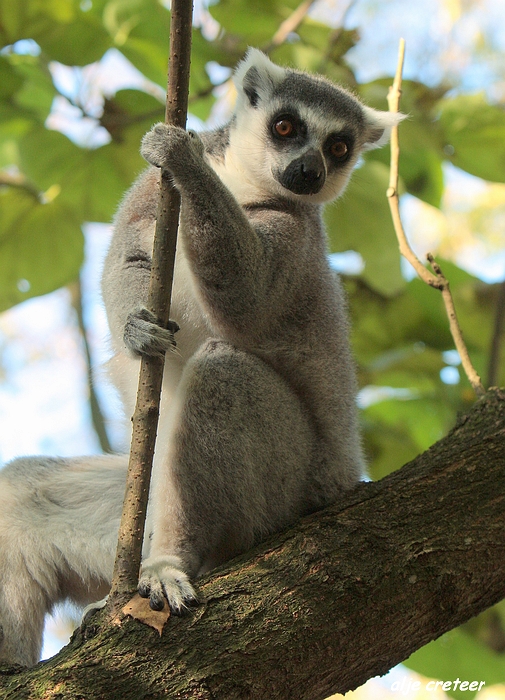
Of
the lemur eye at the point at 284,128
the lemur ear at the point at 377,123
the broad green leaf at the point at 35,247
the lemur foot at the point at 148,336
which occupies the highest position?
the broad green leaf at the point at 35,247

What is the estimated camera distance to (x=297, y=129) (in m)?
5.22

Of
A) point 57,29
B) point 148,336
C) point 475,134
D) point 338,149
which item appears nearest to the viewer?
point 148,336

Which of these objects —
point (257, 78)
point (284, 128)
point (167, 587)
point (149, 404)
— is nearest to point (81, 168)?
point (257, 78)

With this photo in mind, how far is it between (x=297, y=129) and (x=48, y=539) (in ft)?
10.6

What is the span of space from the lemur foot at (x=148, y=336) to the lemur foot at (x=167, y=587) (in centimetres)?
108

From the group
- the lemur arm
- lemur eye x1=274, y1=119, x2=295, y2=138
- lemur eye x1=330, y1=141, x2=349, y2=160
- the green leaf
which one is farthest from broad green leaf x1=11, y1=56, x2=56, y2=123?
the lemur arm

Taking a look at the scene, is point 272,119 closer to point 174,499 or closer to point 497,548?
point 174,499

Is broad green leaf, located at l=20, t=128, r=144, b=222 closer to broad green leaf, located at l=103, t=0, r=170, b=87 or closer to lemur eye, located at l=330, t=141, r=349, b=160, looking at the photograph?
broad green leaf, located at l=103, t=0, r=170, b=87

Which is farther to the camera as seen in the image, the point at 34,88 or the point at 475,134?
the point at 34,88

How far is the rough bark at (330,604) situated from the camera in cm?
316

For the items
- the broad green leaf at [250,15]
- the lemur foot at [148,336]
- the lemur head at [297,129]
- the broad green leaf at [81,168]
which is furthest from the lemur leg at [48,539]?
the broad green leaf at [250,15]

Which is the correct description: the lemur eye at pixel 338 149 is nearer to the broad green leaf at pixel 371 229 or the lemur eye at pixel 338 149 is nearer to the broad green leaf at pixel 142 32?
the broad green leaf at pixel 371 229

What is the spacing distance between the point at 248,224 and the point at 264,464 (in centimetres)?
137

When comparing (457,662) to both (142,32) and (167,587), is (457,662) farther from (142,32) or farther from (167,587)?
(142,32)
